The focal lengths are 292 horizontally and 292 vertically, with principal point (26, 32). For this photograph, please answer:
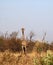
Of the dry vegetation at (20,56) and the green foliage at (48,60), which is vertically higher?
the green foliage at (48,60)

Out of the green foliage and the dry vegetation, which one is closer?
the green foliage

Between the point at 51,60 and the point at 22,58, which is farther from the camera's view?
the point at 22,58

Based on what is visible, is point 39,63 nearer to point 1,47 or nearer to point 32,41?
point 1,47

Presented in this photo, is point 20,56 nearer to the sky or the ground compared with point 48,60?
nearer to the ground

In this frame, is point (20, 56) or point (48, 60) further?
point (20, 56)

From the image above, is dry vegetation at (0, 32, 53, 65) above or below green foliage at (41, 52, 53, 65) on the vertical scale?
below

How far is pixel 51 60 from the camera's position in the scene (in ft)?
35.8

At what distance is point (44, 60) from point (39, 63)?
0.26 m

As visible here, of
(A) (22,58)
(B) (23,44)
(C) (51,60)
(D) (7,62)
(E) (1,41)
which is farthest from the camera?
(E) (1,41)

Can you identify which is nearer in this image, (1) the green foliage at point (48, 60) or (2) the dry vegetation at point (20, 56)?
(1) the green foliage at point (48, 60)

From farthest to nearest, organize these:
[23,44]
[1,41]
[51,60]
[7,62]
Answer: [1,41], [23,44], [7,62], [51,60]

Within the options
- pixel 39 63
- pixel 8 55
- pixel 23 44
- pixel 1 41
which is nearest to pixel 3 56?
pixel 8 55

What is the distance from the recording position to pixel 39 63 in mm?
11109

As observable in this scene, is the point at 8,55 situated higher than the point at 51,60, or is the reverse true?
the point at 51,60
